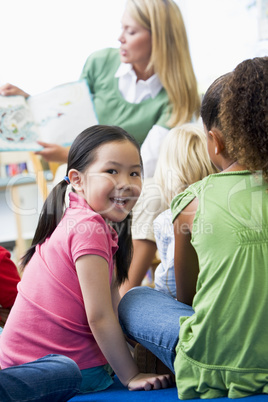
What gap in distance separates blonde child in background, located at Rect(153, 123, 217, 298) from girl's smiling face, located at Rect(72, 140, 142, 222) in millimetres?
264

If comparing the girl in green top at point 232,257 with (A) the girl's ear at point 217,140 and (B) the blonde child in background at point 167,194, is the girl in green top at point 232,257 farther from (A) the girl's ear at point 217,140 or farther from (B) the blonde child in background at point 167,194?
(B) the blonde child in background at point 167,194

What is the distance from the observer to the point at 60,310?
97 cm

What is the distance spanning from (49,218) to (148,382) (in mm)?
401

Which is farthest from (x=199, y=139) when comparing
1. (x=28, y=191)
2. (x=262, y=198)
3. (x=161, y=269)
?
(x=28, y=191)

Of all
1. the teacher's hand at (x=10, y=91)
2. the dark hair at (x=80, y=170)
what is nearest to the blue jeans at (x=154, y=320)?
the dark hair at (x=80, y=170)

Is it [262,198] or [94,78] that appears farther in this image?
[94,78]

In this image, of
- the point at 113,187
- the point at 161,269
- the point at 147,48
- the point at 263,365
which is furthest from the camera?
the point at 147,48

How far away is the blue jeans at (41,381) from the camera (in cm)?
81

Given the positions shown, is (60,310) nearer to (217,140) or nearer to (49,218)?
(49,218)

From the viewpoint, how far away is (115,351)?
0.92 m

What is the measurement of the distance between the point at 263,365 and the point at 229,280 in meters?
0.14

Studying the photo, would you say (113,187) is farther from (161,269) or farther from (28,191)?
(28,191)

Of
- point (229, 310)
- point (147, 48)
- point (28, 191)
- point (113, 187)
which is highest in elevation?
point (147, 48)

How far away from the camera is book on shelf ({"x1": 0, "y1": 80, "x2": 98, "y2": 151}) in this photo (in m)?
2.38
